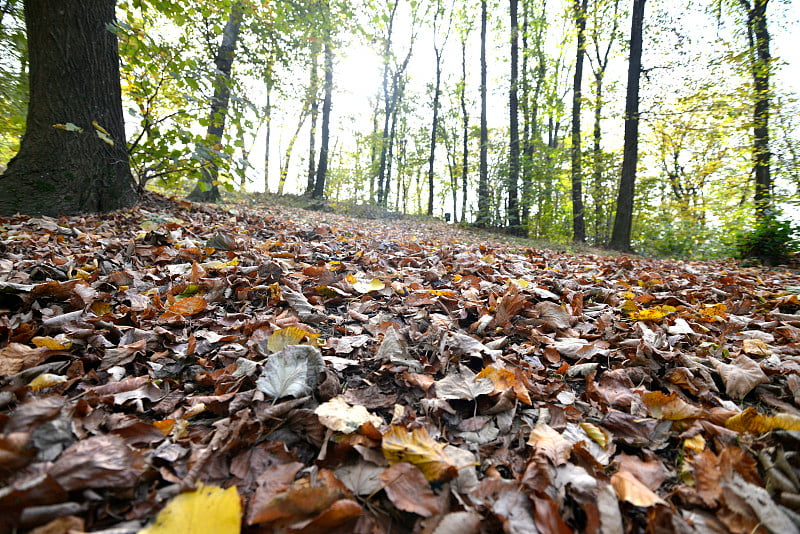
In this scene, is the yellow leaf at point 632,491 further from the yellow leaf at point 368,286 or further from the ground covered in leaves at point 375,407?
the yellow leaf at point 368,286

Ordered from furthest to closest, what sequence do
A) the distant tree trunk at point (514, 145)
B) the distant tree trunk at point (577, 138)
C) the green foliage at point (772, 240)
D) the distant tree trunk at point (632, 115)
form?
the distant tree trunk at point (514, 145)
the distant tree trunk at point (577, 138)
the distant tree trunk at point (632, 115)
the green foliage at point (772, 240)

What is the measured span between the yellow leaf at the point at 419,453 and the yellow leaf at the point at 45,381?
105 cm

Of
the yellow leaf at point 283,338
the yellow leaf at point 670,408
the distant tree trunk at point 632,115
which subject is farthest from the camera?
the distant tree trunk at point 632,115

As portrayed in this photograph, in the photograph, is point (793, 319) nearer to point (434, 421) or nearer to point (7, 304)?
point (434, 421)

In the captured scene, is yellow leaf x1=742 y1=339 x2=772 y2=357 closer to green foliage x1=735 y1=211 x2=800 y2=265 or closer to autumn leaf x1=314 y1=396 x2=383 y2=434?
autumn leaf x1=314 y1=396 x2=383 y2=434

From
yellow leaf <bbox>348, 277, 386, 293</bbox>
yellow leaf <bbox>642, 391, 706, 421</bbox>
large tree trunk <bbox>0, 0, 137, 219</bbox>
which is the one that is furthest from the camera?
large tree trunk <bbox>0, 0, 137, 219</bbox>

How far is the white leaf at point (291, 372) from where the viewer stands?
42.0 inches

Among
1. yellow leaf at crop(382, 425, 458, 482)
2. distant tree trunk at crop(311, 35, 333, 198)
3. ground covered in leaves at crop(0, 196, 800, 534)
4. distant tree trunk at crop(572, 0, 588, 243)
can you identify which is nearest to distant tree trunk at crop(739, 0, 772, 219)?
distant tree trunk at crop(572, 0, 588, 243)

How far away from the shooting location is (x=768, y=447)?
2.98ft

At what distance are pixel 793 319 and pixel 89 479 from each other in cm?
302

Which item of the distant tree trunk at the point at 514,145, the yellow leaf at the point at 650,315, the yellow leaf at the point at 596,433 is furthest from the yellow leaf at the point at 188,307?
the distant tree trunk at the point at 514,145

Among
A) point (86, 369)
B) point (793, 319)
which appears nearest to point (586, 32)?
point (793, 319)

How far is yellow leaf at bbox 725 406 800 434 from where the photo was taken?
3.13 feet

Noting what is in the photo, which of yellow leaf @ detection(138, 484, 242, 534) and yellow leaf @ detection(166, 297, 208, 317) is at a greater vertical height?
yellow leaf @ detection(166, 297, 208, 317)
